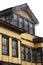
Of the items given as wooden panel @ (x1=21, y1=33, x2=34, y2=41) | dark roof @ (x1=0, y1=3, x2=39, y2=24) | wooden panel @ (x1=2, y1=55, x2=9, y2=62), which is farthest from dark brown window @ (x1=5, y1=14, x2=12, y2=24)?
wooden panel @ (x1=2, y1=55, x2=9, y2=62)

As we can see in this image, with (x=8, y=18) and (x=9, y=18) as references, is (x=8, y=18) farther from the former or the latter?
(x=9, y=18)

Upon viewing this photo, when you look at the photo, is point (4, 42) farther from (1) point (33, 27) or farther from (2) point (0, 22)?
(1) point (33, 27)

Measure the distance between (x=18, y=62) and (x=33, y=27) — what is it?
9.10 metres

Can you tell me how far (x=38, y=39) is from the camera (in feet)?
102

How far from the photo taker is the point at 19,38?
25.7 m

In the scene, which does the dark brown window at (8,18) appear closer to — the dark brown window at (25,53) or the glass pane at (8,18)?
the glass pane at (8,18)

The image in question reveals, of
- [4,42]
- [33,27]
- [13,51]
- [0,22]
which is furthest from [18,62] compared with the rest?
[33,27]

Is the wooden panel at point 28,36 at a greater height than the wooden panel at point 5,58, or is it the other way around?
the wooden panel at point 28,36

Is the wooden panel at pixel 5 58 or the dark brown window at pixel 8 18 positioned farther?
the dark brown window at pixel 8 18

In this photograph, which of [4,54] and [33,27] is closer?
[4,54]

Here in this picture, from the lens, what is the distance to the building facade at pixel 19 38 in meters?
23.5

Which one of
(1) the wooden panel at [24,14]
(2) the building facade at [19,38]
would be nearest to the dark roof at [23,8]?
(2) the building facade at [19,38]

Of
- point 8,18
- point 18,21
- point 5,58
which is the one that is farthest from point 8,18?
point 5,58

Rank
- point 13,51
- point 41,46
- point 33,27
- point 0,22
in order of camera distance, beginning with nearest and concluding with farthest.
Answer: point 0,22 < point 13,51 < point 41,46 < point 33,27
